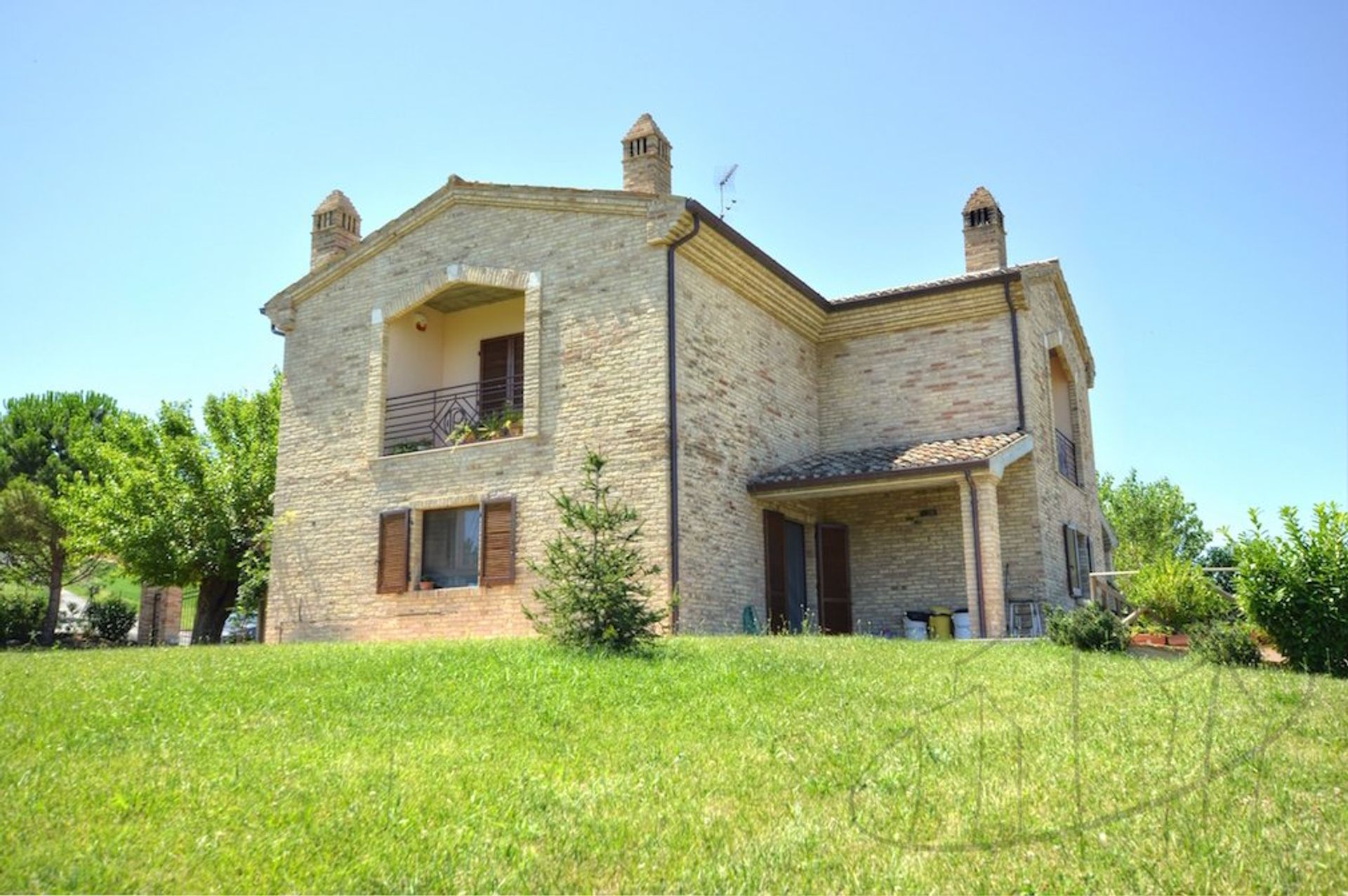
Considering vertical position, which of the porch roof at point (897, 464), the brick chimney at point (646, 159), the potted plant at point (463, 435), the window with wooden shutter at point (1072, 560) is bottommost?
the window with wooden shutter at point (1072, 560)

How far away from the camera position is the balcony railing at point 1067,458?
1998 cm

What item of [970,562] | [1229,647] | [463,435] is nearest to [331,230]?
Answer: [463,435]

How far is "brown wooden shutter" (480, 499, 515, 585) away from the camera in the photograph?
15281 mm

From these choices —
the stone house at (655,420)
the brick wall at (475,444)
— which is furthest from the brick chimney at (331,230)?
the brick wall at (475,444)

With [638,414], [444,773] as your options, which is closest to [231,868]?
[444,773]

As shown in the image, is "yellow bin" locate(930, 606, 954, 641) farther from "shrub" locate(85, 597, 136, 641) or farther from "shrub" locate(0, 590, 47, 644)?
"shrub" locate(85, 597, 136, 641)

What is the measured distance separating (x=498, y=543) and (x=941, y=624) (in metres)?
6.78

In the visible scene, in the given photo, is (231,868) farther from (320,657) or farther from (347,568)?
(347,568)

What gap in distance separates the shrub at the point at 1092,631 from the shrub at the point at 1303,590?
1407 mm

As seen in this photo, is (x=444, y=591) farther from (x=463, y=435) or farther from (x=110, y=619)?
Result: (x=110, y=619)

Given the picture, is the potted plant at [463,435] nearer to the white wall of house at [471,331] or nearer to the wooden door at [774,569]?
the white wall of house at [471,331]

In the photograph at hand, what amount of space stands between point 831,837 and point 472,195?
44.2 feet

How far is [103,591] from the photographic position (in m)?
43.7

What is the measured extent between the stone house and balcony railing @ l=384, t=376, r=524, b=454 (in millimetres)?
42
